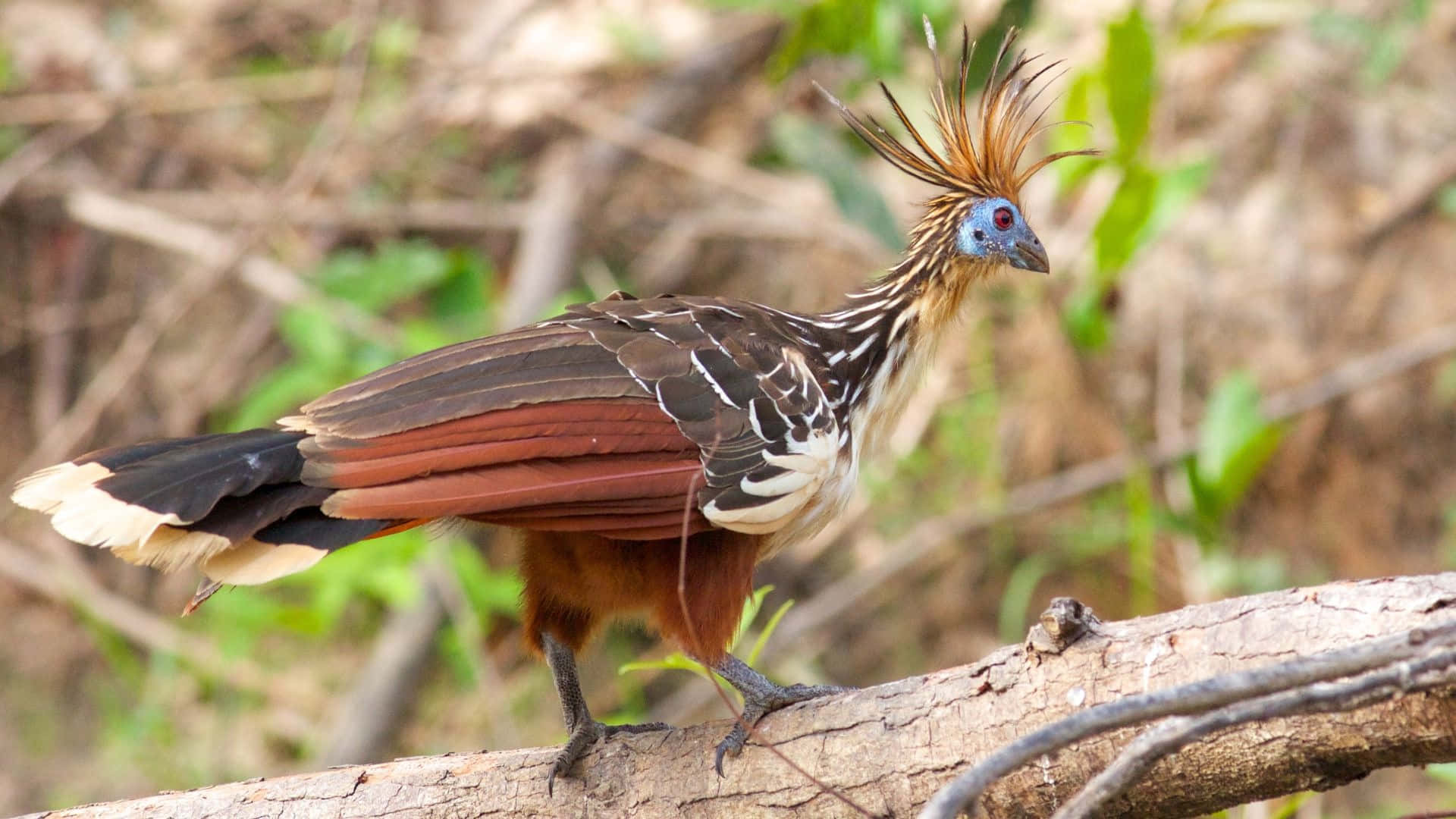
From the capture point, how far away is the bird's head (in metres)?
3.32

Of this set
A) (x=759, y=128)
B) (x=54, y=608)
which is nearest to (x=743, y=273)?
(x=759, y=128)

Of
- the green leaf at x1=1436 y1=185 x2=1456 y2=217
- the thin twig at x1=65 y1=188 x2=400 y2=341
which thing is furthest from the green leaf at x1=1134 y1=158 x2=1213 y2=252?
the thin twig at x1=65 y1=188 x2=400 y2=341

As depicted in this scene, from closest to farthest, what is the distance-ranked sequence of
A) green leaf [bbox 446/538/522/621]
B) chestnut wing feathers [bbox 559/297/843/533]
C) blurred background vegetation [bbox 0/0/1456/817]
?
chestnut wing feathers [bbox 559/297/843/533], green leaf [bbox 446/538/522/621], blurred background vegetation [bbox 0/0/1456/817]

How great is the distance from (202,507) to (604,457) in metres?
0.73

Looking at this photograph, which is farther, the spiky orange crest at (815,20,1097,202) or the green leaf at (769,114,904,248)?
the green leaf at (769,114,904,248)

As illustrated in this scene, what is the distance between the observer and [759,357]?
2951 millimetres

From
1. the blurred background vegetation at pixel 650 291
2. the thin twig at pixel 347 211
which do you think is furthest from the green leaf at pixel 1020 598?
the thin twig at pixel 347 211

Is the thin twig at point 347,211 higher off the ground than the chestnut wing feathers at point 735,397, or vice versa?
the thin twig at point 347,211

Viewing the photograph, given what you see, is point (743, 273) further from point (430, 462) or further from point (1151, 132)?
point (430, 462)

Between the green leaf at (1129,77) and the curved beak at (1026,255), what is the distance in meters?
1.13

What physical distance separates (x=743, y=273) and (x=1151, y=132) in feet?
6.52

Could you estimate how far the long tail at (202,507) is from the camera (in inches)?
90.4

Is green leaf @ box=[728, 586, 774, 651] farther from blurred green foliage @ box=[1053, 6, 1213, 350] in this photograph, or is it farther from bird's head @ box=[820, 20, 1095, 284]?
blurred green foliage @ box=[1053, 6, 1213, 350]

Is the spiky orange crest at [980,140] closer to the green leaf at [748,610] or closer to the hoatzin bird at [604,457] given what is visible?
the hoatzin bird at [604,457]
